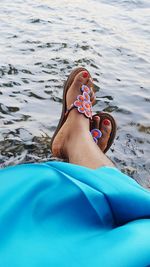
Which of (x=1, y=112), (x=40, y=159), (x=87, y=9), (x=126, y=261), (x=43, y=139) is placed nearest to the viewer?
(x=126, y=261)

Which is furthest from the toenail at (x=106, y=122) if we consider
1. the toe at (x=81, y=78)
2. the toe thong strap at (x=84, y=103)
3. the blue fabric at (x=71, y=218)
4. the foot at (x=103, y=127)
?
the blue fabric at (x=71, y=218)

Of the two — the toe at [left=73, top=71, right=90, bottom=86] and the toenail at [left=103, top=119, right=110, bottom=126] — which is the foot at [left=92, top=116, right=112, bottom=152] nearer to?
the toenail at [left=103, top=119, right=110, bottom=126]

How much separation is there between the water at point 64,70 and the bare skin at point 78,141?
0.12 m

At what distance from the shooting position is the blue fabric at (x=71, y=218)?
108cm

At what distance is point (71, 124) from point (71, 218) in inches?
49.2

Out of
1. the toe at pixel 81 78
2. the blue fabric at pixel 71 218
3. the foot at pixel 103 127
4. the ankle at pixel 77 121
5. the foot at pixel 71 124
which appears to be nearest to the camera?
the blue fabric at pixel 71 218

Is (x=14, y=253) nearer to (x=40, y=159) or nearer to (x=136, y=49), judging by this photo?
(x=40, y=159)

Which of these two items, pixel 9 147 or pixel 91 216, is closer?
pixel 91 216

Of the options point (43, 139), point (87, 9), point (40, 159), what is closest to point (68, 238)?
point (40, 159)

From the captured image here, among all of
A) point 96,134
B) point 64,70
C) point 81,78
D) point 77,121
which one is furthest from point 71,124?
point 64,70

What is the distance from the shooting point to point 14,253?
3.58 ft

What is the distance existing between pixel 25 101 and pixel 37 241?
6.39 feet

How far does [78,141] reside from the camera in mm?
2221

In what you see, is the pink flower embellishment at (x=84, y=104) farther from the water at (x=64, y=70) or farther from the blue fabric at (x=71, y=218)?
the blue fabric at (x=71, y=218)
